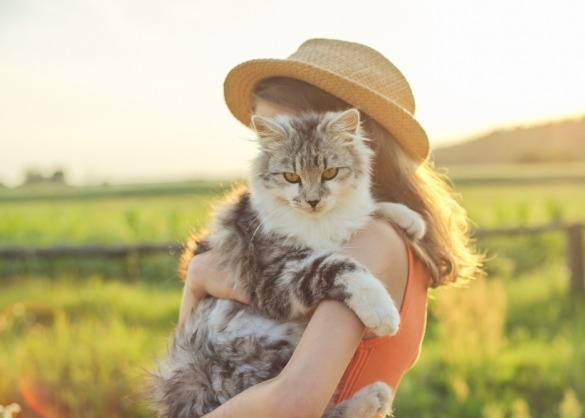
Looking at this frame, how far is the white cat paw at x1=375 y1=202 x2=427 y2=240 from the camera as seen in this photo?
8.66 ft

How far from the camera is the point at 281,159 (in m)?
2.96

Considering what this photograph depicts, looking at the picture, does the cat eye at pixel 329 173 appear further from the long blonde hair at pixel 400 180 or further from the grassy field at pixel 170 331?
the grassy field at pixel 170 331

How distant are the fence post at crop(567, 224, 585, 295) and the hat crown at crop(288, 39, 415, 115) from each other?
7.65m

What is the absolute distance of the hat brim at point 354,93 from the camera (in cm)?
260

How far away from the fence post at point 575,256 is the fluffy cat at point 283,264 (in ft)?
25.3

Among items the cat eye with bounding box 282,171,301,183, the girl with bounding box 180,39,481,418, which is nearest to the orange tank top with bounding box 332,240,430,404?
the girl with bounding box 180,39,481,418

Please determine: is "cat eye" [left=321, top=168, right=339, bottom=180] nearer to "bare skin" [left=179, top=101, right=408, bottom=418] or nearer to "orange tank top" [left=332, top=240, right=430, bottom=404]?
"bare skin" [left=179, top=101, right=408, bottom=418]

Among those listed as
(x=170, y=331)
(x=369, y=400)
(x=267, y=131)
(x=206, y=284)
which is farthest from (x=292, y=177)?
(x=170, y=331)

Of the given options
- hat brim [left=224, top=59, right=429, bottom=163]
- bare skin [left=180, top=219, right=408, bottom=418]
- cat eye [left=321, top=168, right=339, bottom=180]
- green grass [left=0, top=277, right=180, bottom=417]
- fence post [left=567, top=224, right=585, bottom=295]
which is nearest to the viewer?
bare skin [left=180, top=219, right=408, bottom=418]

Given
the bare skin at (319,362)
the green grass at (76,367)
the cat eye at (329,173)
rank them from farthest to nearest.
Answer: the green grass at (76,367), the cat eye at (329,173), the bare skin at (319,362)

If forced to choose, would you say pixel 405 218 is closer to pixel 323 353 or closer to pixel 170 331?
pixel 323 353

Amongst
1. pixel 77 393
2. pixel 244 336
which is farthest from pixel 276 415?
pixel 77 393

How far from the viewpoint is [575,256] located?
9648 millimetres

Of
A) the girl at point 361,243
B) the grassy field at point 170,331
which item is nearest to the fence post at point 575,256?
the grassy field at point 170,331
